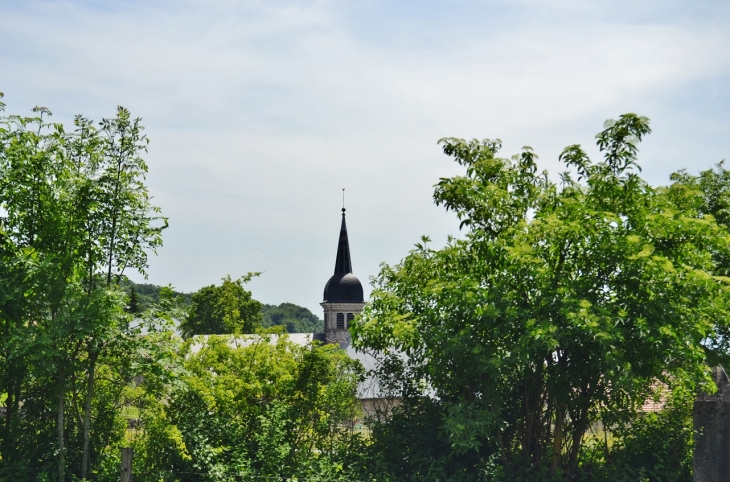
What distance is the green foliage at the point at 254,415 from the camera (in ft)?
42.6

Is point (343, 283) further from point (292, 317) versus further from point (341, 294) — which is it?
point (292, 317)

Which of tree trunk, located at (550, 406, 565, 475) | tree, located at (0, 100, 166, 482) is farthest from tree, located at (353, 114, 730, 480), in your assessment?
tree, located at (0, 100, 166, 482)

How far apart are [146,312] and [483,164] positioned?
5674mm

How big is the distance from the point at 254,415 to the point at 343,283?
5043 cm

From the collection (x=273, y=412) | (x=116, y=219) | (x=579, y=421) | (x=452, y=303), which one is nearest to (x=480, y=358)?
(x=452, y=303)

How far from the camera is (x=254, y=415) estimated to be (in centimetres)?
1357

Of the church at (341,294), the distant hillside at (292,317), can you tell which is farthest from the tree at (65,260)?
the distant hillside at (292,317)

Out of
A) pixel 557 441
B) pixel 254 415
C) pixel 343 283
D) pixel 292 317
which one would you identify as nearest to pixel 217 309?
pixel 343 283

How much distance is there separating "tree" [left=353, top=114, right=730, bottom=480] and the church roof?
165 feet

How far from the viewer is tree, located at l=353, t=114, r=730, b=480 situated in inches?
435

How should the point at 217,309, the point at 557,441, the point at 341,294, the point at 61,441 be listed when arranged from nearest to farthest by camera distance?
1. the point at 557,441
2. the point at 61,441
3. the point at 217,309
4. the point at 341,294

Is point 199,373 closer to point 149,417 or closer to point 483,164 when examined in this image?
point 149,417

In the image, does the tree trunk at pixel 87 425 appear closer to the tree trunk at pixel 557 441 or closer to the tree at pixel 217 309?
the tree trunk at pixel 557 441

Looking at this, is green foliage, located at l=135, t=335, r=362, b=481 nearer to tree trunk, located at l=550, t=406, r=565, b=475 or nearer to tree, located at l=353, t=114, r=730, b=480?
tree, located at l=353, t=114, r=730, b=480
